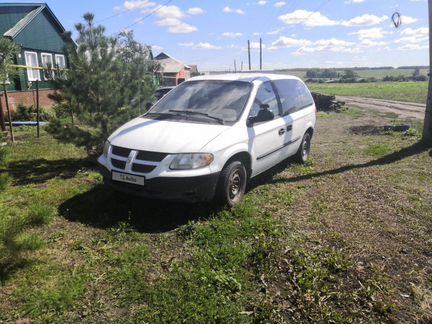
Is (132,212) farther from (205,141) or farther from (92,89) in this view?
(92,89)

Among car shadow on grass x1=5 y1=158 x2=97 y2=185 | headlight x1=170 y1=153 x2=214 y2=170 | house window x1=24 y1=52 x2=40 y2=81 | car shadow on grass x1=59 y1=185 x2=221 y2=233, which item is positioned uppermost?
house window x1=24 y1=52 x2=40 y2=81

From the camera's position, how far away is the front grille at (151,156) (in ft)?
14.4

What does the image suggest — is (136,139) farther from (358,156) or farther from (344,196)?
(358,156)

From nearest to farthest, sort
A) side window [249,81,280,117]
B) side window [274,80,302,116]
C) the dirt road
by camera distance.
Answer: side window [249,81,280,117] → side window [274,80,302,116] → the dirt road

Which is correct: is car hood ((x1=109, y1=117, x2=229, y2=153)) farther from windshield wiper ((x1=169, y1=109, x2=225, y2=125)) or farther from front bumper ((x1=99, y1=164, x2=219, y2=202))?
front bumper ((x1=99, y1=164, x2=219, y2=202))

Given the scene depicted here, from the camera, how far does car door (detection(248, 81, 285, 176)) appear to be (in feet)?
17.6

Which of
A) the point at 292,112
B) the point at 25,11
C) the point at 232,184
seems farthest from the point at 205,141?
the point at 25,11

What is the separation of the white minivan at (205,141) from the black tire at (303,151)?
0.83 meters

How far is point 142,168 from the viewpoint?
4.45m

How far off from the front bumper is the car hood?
36 centimetres

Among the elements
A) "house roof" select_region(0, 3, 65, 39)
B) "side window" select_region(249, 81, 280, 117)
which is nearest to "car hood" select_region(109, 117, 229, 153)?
"side window" select_region(249, 81, 280, 117)

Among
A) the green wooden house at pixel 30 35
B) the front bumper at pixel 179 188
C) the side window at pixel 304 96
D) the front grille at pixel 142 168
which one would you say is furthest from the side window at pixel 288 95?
the green wooden house at pixel 30 35

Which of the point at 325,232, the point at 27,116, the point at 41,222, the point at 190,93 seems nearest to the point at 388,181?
the point at 325,232

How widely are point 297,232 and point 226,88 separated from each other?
2505 millimetres
